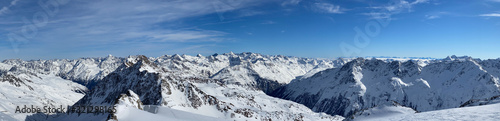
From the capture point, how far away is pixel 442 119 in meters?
44.3

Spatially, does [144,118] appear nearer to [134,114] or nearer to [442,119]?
[134,114]

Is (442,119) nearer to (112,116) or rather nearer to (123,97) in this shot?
(112,116)

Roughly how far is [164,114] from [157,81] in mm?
103787

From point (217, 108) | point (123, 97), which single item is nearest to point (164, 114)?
point (123, 97)

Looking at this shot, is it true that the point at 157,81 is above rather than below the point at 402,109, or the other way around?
above

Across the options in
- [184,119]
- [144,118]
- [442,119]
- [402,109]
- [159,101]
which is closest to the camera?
[442,119]

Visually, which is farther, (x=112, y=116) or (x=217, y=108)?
(x=217, y=108)

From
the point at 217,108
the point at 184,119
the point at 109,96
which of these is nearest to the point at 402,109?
Result: the point at 184,119

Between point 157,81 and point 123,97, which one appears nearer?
point 123,97

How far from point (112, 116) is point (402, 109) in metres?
101

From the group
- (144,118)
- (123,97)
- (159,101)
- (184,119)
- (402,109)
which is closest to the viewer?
(144,118)

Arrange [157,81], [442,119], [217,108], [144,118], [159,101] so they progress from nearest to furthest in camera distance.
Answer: [442,119] < [144,118] < [159,101] < [157,81] < [217,108]

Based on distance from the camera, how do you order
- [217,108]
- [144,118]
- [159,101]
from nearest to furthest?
[144,118]
[159,101]
[217,108]

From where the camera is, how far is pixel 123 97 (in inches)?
3285
